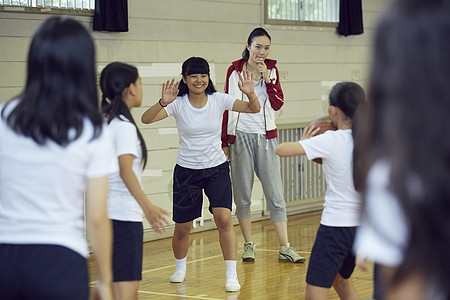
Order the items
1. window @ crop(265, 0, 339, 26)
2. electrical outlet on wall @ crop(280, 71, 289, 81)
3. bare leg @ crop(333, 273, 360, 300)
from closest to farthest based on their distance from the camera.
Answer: bare leg @ crop(333, 273, 360, 300), window @ crop(265, 0, 339, 26), electrical outlet on wall @ crop(280, 71, 289, 81)

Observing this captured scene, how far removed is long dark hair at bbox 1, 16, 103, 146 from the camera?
1.82m

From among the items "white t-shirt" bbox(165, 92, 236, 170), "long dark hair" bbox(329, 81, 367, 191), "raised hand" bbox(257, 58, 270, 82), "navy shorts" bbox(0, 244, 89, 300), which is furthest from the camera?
"raised hand" bbox(257, 58, 270, 82)

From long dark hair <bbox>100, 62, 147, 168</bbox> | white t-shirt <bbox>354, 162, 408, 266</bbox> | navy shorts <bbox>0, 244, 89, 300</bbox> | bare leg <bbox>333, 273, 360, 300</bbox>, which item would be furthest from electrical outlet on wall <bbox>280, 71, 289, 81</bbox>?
white t-shirt <bbox>354, 162, 408, 266</bbox>

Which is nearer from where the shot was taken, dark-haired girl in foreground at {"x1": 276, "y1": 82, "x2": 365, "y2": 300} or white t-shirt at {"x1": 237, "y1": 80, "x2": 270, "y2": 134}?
dark-haired girl in foreground at {"x1": 276, "y1": 82, "x2": 365, "y2": 300}

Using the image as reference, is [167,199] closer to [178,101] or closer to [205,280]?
[205,280]

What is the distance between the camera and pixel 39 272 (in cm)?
178

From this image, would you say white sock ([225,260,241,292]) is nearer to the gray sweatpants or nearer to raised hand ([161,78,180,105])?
the gray sweatpants

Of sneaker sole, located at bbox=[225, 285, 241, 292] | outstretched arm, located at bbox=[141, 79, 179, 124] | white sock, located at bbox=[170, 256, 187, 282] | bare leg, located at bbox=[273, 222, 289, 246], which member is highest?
outstretched arm, located at bbox=[141, 79, 179, 124]

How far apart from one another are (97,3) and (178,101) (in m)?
1.62

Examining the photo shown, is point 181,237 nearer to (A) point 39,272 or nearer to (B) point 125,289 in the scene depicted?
(B) point 125,289

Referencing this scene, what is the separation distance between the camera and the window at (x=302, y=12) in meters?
7.30

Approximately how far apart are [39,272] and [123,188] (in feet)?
4.11

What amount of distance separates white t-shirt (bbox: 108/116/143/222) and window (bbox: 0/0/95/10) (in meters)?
2.75

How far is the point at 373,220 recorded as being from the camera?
1077 millimetres
